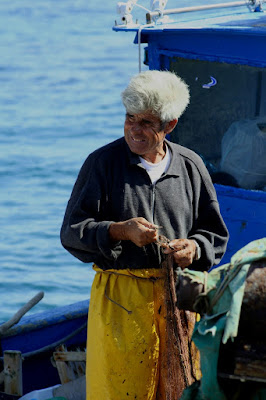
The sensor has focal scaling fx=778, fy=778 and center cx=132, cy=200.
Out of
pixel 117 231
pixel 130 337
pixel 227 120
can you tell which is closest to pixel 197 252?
pixel 117 231

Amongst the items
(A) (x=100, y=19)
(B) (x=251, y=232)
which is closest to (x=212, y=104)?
(B) (x=251, y=232)

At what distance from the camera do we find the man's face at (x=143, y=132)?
10.6 ft

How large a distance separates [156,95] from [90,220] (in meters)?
0.60

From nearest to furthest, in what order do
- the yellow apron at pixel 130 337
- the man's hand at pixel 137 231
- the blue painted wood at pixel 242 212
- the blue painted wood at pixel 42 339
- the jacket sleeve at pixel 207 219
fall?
1. the man's hand at pixel 137 231
2. the yellow apron at pixel 130 337
3. the jacket sleeve at pixel 207 219
4. the blue painted wood at pixel 242 212
5. the blue painted wood at pixel 42 339

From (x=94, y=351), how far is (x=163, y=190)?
2.52 feet

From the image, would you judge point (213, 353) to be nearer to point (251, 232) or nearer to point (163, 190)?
point (163, 190)

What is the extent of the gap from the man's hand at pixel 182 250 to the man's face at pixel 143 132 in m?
0.42

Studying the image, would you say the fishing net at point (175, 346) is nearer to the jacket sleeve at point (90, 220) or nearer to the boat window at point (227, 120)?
the jacket sleeve at point (90, 220)

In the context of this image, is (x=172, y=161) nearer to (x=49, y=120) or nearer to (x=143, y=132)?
(x=143, y=132)

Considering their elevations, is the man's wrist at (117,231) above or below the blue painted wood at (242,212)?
above

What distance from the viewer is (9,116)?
1817cm

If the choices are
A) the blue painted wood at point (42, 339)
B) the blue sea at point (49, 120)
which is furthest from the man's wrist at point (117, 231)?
the blue sea at point (49, 120)

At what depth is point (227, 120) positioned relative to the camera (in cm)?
476

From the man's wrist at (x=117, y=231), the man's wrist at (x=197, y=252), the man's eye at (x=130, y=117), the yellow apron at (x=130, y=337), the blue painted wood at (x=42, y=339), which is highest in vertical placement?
the man's eye at (x=130, y=117)
